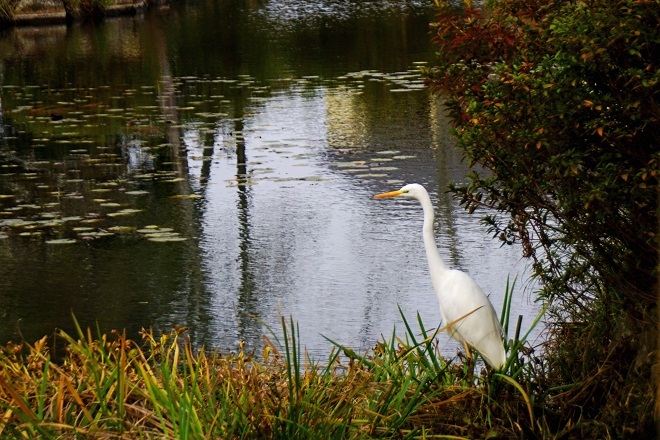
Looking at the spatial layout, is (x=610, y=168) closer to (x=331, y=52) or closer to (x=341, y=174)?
(x=341, y=174)

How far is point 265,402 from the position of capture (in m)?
4.40

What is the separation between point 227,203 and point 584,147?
635cm

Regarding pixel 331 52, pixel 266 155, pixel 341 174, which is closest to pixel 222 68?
pixel 331 52

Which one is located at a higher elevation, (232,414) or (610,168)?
(610,168)

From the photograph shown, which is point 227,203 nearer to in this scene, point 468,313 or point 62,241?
point 62,241

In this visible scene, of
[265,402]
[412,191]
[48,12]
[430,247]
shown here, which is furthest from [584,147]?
[48,12]

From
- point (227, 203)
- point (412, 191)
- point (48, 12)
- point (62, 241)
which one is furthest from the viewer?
point (48, 12)

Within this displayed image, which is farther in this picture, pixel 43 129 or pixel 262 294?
pixel 43 129

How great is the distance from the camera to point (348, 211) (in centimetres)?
995

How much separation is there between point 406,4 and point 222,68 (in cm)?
2006

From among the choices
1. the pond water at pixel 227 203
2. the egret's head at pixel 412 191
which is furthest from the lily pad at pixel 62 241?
the egret's head at pixel 412 191

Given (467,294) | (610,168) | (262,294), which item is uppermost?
(610,168)

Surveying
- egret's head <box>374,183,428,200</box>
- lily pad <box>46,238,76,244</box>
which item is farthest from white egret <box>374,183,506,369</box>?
lily pad <box>46,238,76,244</box>

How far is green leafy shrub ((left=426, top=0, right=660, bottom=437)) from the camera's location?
4141 mm
